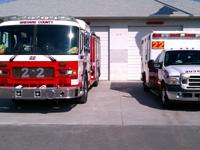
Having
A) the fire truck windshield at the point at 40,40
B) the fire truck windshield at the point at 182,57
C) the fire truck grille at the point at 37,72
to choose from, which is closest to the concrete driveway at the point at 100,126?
the fire truck grille at the point at 37,72

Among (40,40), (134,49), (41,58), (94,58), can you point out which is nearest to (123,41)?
(134,49)

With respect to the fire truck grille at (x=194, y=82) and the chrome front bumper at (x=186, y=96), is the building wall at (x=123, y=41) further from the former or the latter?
the fire truck grille at (x=194, y=82)

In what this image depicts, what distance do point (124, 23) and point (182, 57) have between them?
9.15 m

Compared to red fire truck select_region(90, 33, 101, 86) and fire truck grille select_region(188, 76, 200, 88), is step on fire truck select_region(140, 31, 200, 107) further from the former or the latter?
red fire truck select_region(90, 33, 101, 86)

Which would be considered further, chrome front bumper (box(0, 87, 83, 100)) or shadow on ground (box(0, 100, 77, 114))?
shadow on ground (box(0, 100, 77, 114))

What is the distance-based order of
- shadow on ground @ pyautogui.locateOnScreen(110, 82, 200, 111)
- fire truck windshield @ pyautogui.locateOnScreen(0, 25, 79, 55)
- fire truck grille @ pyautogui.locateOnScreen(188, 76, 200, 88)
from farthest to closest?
1. shadow on ground @ pyautogui.locateOnScreen(110, 82, 200, 111)
2. fire truck grille @ pyautogui.locateOnScreen(188, 76, 200, 88)
3. fire truck windshield @ pyautogui.locateOnScreen(0, 25, 79, 55)

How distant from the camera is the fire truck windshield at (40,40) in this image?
37.6 feet

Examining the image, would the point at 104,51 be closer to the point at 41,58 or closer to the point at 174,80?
the point at 174,80

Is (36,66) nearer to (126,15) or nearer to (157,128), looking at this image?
(157,128)

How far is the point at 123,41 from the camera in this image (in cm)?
2259

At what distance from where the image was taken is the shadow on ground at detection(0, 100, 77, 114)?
12383mm

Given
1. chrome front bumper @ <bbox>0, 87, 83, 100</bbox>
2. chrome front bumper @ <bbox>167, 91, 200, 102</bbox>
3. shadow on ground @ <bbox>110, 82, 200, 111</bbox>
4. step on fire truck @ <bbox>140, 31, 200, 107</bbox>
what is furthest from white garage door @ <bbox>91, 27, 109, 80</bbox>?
chrome front bumper @ <bbox>0, 87, 83, 100</bbox>

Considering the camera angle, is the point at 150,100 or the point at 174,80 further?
the point at 150,100

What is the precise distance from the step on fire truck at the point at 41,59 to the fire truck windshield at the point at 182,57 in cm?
338
